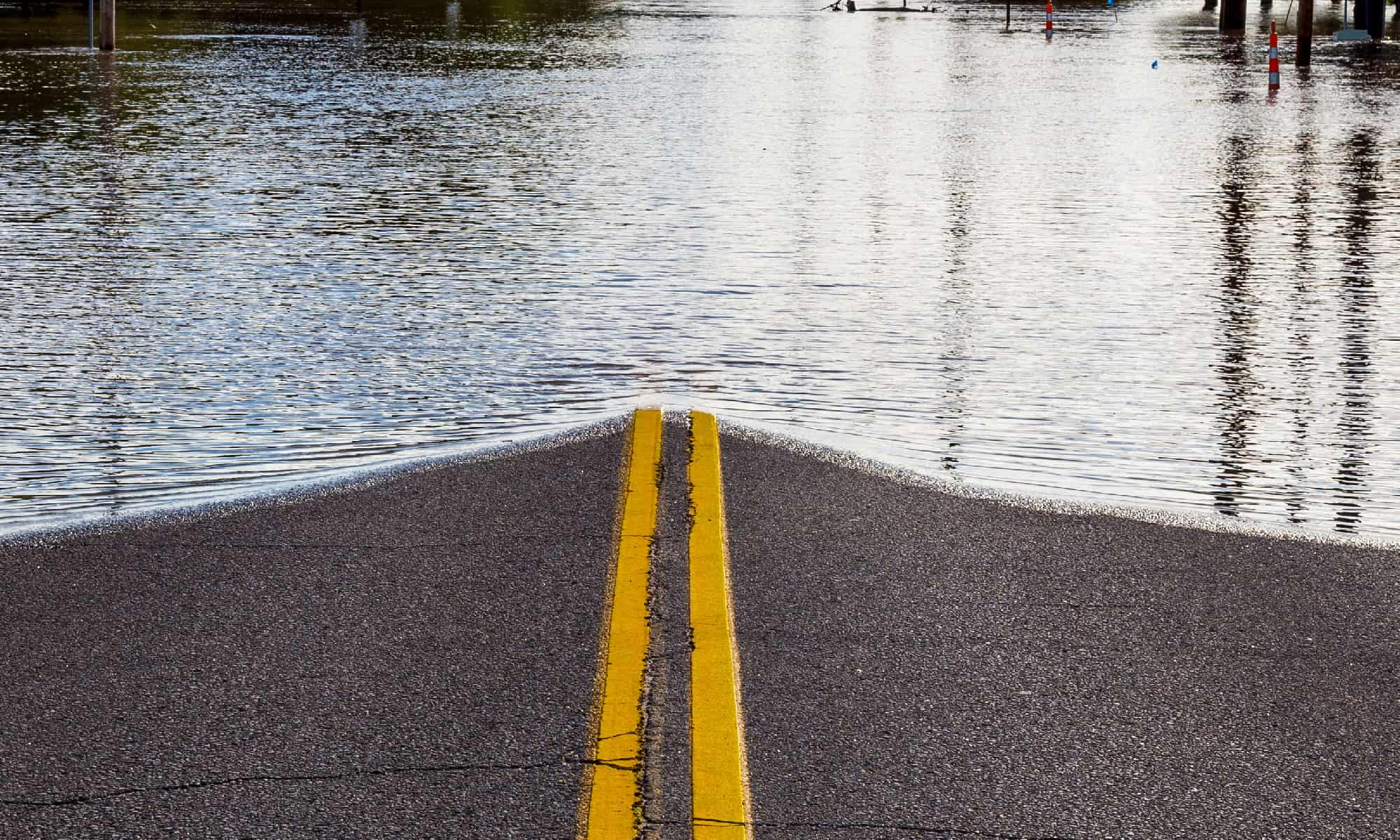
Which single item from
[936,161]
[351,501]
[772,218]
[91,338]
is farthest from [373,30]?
[351,501]

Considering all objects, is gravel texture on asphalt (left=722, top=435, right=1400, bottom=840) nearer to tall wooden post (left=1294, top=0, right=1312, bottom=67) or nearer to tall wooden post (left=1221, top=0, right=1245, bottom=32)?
tall wooden post (left=1294, top=0, right=1312, bottom=67)

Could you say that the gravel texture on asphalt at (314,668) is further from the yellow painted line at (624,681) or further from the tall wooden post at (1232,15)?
the tall wooden post at (1232,15)

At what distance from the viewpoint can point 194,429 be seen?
24.5 ft

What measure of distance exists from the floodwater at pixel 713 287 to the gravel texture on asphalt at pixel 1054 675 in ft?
2.77

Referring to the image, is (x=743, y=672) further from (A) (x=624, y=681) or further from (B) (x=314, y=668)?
(B) (x=314, y=668)

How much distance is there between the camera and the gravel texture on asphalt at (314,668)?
3715 millimetres

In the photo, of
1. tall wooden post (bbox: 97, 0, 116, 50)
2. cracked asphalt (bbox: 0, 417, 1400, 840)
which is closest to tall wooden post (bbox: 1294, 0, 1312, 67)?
tall wooden post (bbox: 97, 0, 116, 50)

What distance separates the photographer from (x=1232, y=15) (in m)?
53.8

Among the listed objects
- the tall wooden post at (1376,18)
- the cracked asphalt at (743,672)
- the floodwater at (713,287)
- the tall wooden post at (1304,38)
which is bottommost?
the cracked asphalt at (743,672)

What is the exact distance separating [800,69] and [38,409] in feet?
101

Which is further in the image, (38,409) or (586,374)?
(586,374)

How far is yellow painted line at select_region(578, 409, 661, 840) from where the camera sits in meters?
3.67

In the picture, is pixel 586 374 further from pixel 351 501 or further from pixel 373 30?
pixel 373 30

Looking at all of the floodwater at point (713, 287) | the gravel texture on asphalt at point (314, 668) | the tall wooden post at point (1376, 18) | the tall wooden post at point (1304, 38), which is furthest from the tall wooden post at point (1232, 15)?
the gravel texture on asphalt at point (314, 668)
